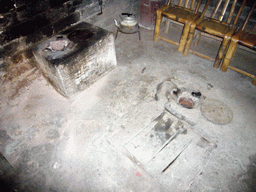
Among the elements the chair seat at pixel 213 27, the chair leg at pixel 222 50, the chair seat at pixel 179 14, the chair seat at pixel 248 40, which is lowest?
the chair leg at pixel 222 50

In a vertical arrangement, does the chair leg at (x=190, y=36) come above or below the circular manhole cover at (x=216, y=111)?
above

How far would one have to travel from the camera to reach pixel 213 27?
124 inches

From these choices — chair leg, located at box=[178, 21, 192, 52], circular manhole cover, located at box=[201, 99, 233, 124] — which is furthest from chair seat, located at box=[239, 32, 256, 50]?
circular manhole cover, located at box=[201, 99, 233, 124]

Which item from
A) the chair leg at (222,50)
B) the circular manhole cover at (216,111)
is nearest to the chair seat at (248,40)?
the chair leg at (222,50)

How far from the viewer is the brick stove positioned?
2543 millimetres

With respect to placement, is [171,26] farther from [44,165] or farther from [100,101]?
[44,165]

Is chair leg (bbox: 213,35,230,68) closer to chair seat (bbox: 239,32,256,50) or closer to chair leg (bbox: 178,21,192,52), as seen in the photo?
chair seat (bbox: 239,32,256,50)

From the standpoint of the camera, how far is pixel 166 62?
A: 3697 millimetres

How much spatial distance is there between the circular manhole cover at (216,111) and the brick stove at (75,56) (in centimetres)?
201

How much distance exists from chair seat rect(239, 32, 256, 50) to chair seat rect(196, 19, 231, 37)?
0.31 metres

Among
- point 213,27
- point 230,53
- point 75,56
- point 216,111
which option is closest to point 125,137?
point 75,56

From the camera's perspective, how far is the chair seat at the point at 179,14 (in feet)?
11.1

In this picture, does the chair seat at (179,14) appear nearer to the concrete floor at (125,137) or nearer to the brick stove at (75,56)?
the concrete floor at (125,137)

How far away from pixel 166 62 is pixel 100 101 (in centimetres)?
179
